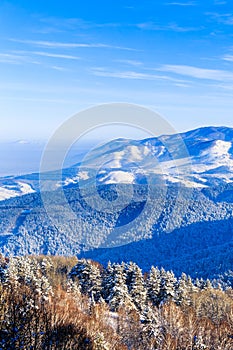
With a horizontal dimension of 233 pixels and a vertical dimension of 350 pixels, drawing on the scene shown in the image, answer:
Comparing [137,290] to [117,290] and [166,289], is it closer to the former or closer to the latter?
[166,289]

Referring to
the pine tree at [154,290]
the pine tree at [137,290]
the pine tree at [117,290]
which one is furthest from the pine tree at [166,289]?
the pine tree at [117,290]

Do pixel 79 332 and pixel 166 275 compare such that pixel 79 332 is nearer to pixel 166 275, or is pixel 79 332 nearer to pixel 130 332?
pixel 130 332

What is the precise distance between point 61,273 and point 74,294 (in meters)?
34.3

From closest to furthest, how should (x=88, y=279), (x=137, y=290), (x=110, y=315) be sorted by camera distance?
(x=110, y=315) < (x=137, y=290) < (x=88, y=279)

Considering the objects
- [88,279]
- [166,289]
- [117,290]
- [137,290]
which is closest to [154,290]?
[166,289]

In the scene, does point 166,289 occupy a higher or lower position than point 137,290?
lower

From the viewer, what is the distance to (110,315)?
4722cm

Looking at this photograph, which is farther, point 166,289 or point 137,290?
point 166,289

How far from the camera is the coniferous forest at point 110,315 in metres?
25.6

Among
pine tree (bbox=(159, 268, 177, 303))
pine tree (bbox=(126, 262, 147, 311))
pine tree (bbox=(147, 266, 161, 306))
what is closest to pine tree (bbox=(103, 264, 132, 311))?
pine tree (bbox=(126, 262, 147, 311))

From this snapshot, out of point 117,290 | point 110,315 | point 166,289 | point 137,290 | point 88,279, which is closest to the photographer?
point 110,315

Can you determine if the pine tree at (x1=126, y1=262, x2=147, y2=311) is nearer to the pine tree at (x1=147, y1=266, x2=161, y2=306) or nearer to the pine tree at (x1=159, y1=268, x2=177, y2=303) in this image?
the pine tree at (x1=147, y1=266, x2=161, y2=306)

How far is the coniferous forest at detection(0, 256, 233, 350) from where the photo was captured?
25.6m

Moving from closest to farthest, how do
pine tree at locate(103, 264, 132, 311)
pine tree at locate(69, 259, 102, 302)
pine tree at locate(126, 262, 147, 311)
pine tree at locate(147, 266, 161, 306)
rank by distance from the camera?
pine tree at locate(103, 264, 132, 311) → pine tree at locate(126, 262, 147, 311) → pine tree at locate(147, 266, 161, 306) → pine tree at locate(69, 259, 102, 302)
